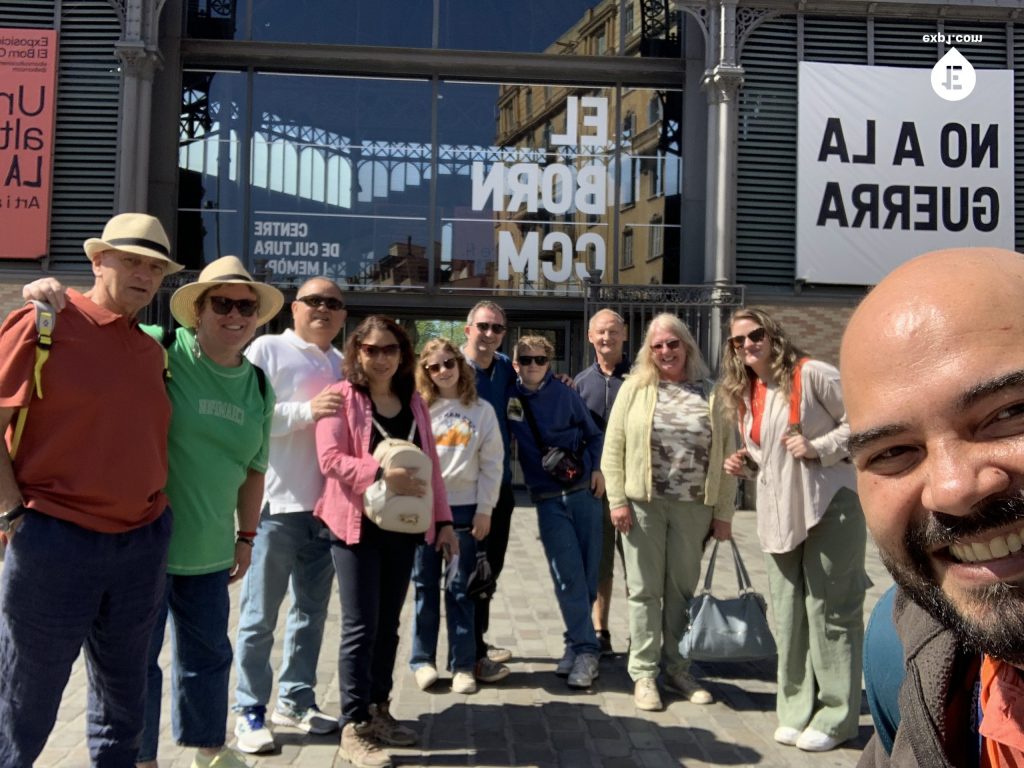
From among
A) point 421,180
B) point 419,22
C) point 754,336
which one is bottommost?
point 754,336

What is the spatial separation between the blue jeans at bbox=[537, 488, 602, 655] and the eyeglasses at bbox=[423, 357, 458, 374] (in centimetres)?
102

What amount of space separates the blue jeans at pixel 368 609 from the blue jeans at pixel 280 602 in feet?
0.82

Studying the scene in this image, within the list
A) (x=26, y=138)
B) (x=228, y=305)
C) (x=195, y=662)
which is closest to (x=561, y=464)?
(x=228, y=305)

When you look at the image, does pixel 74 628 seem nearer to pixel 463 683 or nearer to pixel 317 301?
pixel 317 301

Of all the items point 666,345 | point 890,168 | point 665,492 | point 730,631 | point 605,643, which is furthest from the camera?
point 890,168

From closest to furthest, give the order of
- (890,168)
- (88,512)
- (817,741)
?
(88,512), (817,741), (890,168)

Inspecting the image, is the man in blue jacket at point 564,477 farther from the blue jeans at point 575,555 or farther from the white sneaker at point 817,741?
the white sneaker at point 817,741

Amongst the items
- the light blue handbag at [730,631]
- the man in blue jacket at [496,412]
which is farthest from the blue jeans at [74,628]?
the light blue handbag at [730,631]

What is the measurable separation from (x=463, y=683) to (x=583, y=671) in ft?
2.19

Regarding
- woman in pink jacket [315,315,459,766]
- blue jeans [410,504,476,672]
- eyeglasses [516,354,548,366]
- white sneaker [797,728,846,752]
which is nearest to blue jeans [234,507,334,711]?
woman in pink jacket [315,315,459,766]

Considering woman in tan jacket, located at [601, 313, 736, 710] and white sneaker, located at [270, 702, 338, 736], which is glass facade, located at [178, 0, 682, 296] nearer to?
woman in tan jacket, located at [601, 313, 736, 710]

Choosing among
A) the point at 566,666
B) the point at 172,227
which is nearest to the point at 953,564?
the point at 566,666

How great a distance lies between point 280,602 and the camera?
169 inches

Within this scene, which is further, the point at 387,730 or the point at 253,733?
the point at 387,730
